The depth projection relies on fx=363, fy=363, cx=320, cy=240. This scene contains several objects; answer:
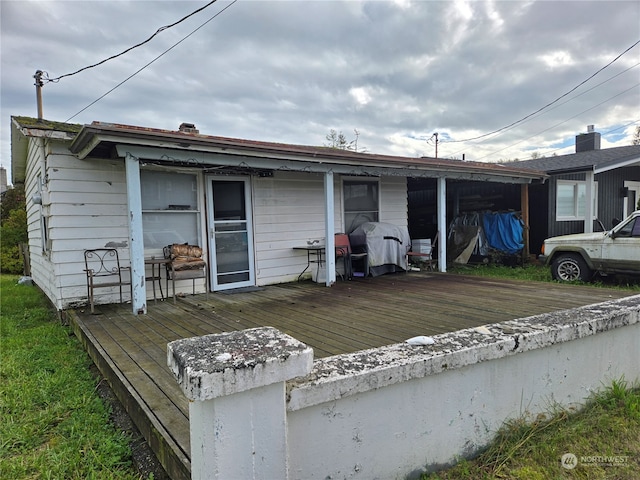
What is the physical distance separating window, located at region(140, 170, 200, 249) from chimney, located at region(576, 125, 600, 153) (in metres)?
14.5

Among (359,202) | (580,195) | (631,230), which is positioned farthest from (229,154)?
(580,195)

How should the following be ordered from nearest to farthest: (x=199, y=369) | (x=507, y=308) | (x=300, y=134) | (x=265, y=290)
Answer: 1. (x=199, y=369)
2. (x=507, y=308)
3. (x=265, y=290)
4. (x=300, y=134)

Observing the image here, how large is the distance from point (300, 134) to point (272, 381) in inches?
979

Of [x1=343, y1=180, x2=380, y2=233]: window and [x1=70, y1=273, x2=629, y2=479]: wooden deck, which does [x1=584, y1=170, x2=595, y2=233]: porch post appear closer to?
[x1=70, y1=273, x2=629, y2=479]: wooden deck

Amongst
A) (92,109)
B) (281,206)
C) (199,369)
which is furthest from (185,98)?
(199,369)

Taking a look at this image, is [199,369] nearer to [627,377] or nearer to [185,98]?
[627,377]

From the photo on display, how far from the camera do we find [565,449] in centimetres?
195

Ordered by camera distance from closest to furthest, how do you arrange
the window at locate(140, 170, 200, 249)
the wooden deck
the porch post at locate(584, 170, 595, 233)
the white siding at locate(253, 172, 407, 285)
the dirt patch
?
the dirt patch < the wooden deck < the window at locate(140, 170, 200, 249) < the white siding at locate(253, 172, 407, 285) < the porch post at locate(584, 170, 595, 233)

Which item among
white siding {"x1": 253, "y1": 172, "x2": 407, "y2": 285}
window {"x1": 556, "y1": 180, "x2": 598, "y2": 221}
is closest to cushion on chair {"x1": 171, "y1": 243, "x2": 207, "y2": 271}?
white siding {"x1": 253, "y1": 172, "x2": 407, "y2": 285}

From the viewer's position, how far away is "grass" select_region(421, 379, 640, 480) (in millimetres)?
1772

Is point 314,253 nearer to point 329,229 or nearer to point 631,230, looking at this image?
point 329,229

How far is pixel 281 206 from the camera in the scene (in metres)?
6.58

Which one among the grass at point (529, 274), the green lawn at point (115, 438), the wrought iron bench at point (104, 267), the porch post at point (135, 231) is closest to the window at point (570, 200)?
the grass at point (529, 274)

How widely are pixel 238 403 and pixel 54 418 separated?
1.96 metres
